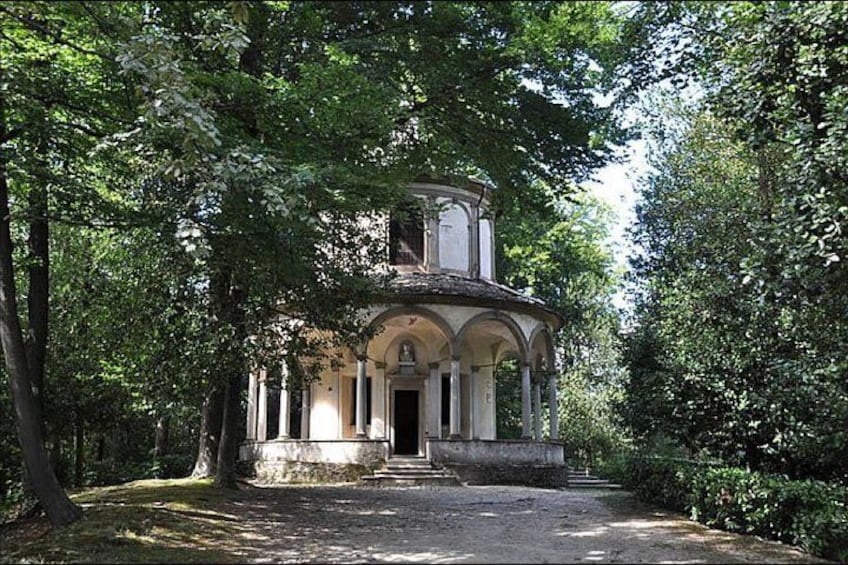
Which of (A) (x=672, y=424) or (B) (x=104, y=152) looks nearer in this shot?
(B) (x=104, y=152)

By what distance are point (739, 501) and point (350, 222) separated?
8.48 m

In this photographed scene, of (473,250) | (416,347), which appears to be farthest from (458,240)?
(416,347)

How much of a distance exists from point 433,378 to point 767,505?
44.9 feet

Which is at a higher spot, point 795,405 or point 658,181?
point 658,181

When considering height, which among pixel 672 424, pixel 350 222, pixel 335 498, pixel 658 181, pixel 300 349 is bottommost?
pixel 335 498

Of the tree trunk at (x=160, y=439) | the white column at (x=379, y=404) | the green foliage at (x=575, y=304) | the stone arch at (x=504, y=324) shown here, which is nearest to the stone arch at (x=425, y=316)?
the stone arch at (x=504, y=324)

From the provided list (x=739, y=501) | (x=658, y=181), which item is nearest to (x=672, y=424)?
(x=739, y=501)

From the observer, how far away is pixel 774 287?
10000 millimetres

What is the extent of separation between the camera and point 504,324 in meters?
22.8

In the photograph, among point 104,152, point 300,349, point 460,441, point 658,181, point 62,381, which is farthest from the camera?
point 658,181

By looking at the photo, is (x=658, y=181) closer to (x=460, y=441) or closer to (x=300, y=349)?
(x=460, y=441)

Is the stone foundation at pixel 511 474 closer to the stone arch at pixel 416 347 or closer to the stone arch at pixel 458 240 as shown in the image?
the stone arch at pixel 416 347

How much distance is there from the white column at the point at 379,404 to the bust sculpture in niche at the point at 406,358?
1.88ft

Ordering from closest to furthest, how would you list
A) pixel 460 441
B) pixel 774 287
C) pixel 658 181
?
pixel 774 287, pixel 460 441, pixel 658 181
